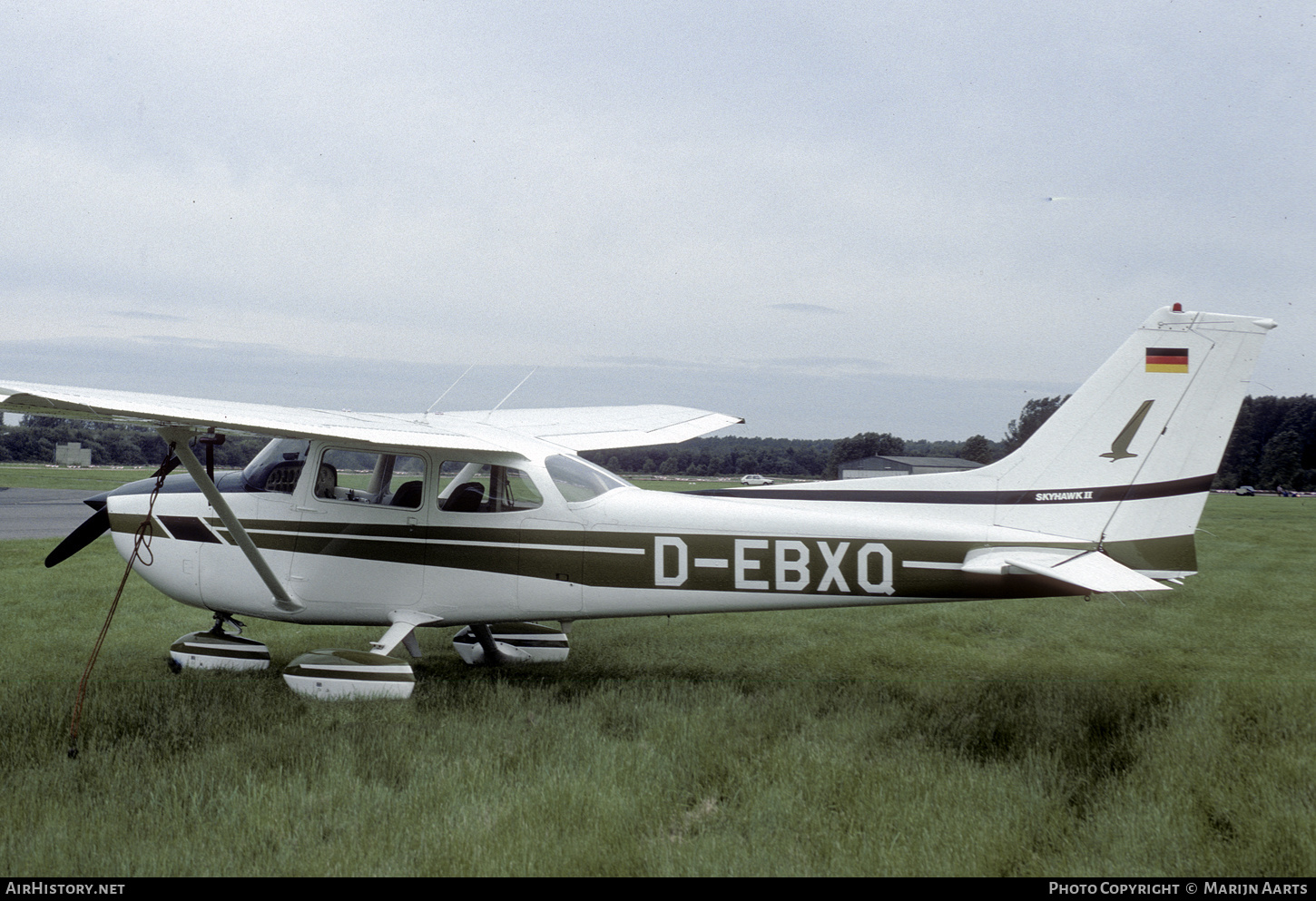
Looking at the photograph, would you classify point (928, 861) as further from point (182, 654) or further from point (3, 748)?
point (182, 654)

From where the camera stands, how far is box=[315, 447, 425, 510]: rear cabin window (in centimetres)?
686

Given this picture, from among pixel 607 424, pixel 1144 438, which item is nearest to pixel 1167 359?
pixel 1144 438

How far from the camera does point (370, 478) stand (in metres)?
7.06

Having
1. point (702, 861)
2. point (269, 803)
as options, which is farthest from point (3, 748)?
point (702, 861)

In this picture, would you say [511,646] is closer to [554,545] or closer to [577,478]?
[554,545]

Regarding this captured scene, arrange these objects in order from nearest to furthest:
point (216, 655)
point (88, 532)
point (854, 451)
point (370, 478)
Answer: point (370, 478), point (216, 655), point (88, 532), point (854, 451)

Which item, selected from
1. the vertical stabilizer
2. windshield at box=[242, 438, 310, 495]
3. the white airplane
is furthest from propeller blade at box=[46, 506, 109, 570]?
the vertical stabilizer

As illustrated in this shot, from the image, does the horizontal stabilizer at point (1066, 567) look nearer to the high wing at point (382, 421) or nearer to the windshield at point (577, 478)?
the windshield at point (577, 478)

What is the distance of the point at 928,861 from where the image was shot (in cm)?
384

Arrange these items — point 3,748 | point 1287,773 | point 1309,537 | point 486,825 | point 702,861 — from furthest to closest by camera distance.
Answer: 1. point 1309,537
2. point 3,748
3. point 1287,773
4. point 486,825
5. point 702,861

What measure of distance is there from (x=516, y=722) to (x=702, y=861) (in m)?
2.35

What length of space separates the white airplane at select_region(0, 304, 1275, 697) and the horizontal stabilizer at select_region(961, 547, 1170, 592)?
21 millimetres

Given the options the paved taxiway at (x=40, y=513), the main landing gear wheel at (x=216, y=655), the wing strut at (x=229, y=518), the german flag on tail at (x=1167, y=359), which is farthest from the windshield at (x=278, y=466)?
the paved taxiway at (x=40, y=513)

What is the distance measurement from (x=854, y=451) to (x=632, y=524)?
36475 millimetres
